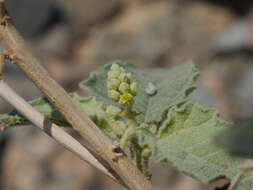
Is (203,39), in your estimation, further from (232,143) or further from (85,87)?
(232,143)

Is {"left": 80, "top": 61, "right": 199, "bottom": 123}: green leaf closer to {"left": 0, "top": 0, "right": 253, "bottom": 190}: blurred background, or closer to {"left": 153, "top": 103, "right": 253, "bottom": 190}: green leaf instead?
{"left": 153, "top": 103, "right": 253, "bottom": 190}: green leaf

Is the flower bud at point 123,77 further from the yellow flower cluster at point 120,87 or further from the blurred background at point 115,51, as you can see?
the blurred background at point 115,51

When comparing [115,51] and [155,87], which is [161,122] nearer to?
[155,87]

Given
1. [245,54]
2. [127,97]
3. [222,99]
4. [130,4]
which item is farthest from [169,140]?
[130,4]

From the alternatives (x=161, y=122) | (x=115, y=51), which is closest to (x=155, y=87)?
(x=161, y=122)

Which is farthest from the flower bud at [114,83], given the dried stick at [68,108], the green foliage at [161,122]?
the dried stick at [68,108]

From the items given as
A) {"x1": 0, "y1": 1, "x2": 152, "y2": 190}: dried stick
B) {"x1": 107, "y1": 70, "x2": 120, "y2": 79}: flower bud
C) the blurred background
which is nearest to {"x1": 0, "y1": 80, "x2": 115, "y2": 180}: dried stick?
{"x1": 0, "y1": 1, "x2": 152, "y2": 190}: dried stick
